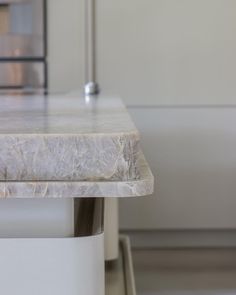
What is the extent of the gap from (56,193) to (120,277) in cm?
59

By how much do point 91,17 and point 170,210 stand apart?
854mm

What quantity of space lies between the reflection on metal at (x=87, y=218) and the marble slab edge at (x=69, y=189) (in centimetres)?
7

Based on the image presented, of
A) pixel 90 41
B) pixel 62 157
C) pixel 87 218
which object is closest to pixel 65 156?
pixel 62 157

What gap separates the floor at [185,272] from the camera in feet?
5.21

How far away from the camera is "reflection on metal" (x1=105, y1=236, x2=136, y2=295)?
2.60 ft

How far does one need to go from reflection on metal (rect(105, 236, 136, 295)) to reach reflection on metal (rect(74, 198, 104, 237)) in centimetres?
30

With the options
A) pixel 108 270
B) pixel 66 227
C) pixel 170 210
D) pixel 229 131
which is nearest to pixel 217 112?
pixel 229 131

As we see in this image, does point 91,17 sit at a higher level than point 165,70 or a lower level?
higher

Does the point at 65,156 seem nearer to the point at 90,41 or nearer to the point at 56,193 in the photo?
the point at 56,193

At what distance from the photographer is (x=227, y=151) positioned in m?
1.94

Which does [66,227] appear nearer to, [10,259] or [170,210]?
[10,259]

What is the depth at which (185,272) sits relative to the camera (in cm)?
174

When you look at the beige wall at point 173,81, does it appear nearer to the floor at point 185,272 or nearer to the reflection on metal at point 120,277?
the floor at point 185,272

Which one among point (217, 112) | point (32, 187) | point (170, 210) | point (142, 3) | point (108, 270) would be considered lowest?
point (170, 210)
